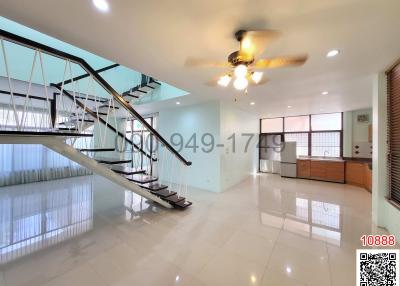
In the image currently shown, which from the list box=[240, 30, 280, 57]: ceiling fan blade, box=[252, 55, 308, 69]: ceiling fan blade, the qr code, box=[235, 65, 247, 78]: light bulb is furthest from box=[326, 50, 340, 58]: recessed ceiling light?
the qr code

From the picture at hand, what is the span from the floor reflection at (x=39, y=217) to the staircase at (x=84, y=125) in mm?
1123

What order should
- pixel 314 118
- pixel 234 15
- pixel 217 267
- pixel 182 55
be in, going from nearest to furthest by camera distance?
pixel 234 15 → pixel 217 267 → pixel 182 55 → pixel 314 118

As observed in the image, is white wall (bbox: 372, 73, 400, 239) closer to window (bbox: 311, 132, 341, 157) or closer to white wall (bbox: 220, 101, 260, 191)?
white wall (bbox: 220, 101, 260, 191)

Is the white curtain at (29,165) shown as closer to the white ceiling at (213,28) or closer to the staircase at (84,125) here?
the staircase at (84,125)

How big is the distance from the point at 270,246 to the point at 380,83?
11.0 ft

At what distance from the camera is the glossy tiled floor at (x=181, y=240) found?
6.14 feet

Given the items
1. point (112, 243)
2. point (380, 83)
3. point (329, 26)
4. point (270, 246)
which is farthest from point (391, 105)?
point (112, 243)

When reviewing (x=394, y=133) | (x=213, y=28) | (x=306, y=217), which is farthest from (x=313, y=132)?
(x=213, y=28)

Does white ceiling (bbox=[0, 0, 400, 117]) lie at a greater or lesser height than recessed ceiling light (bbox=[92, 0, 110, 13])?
lesser

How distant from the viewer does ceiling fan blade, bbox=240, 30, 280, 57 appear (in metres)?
1.56

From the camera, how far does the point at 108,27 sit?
1.85 metres

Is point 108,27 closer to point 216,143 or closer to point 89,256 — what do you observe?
point 89,256

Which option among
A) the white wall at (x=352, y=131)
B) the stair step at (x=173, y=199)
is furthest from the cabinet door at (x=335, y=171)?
the stair step at (x=173, y=199)

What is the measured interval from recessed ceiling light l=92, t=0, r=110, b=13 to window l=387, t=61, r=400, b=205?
13.3 feet
